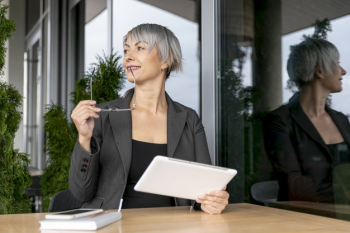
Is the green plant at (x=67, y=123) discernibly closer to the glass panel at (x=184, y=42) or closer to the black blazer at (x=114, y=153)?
the glass panel at (x=184, y=42)

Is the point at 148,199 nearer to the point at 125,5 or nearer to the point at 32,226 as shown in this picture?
the point at 32,226

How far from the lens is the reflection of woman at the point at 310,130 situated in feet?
6.98

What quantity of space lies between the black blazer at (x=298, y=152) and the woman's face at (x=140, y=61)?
2.14 feet

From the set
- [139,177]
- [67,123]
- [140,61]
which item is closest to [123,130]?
[139,177]

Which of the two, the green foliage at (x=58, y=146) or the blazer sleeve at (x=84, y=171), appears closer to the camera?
the blazer sleeve at (x=84, y=171)

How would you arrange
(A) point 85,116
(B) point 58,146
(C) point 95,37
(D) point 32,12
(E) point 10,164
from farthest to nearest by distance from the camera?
(D) point 32,12
(C) point 95,37
(B) point 58,146
(E) point 10,164
(A) point 85,116

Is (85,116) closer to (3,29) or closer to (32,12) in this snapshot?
(3,29)

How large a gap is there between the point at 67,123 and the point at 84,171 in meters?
1.92

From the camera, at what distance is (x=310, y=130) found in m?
2.29

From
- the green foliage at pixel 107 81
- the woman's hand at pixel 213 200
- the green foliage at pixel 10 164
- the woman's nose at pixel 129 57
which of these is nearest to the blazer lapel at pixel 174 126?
the woman's nose at pixel 129 57

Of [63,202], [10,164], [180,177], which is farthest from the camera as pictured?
[10,164]

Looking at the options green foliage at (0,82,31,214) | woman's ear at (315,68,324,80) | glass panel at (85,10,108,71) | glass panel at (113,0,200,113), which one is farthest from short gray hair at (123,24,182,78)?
glass panel at (85,10,108,71)

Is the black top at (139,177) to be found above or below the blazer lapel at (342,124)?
below

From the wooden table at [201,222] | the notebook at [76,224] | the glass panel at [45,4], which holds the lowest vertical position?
the wooden table at [201,222]
